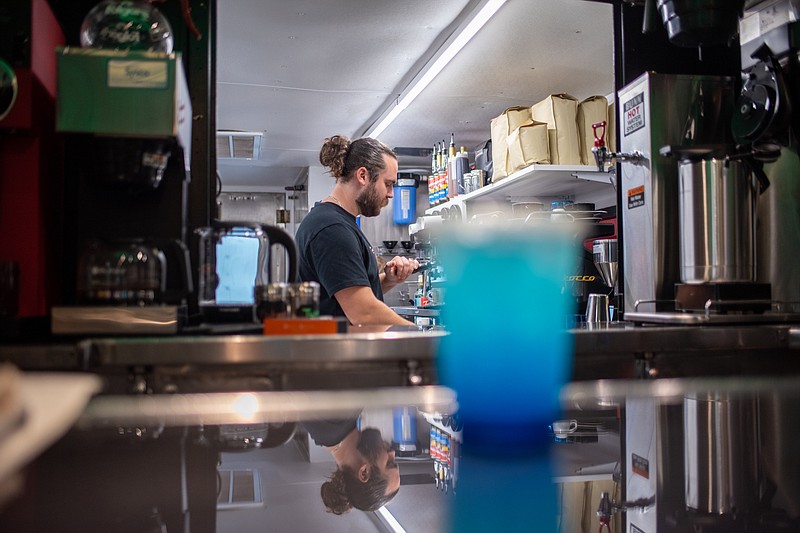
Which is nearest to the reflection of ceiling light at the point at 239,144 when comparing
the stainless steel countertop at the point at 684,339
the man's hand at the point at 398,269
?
the man's hand at the point at 398,269

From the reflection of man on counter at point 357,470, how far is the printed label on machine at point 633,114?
1787mm

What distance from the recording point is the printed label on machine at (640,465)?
24.1 inches

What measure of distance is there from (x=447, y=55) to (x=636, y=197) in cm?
200

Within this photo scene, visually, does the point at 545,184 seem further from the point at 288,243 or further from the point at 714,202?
the point at 288,243

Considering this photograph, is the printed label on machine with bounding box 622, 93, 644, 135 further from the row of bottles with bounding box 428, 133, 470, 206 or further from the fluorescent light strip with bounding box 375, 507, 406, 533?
A: the row of bottles with bounding box 428, 133, 470, 206

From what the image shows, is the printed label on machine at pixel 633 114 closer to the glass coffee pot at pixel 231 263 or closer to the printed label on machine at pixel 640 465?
the glass coffee pot at pixel 231 263

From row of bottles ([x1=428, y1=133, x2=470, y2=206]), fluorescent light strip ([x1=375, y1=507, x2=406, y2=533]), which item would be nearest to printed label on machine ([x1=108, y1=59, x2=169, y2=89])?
fluorescent light strip ([x1=375, y1=507, x2=406, y2=533])

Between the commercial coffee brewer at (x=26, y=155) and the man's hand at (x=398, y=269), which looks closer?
the commercial coffee brewer at (x=26, y=155)

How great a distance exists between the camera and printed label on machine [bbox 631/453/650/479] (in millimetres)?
612

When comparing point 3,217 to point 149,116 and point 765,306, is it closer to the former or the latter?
point 149,116

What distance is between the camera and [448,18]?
367cm

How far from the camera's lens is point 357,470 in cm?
60

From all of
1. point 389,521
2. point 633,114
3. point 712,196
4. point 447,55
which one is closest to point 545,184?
point 447,55

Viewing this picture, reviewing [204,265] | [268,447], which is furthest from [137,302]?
[268,447]
